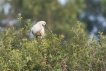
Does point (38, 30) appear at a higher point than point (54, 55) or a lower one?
higher

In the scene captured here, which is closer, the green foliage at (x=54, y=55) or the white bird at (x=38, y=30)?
the green foliage at (x=54, y=55)

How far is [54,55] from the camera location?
896cm

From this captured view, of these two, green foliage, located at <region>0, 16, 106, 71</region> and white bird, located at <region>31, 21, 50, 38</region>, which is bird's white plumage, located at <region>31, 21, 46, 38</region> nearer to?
white bird, located at <region>31, 21, 50, 38</region>

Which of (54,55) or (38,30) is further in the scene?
(38,30)

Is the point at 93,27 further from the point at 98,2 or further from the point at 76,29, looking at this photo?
the point at 76,29

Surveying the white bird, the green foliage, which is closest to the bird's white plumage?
the white bird

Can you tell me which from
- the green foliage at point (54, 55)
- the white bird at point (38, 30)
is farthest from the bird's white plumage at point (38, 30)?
the green foliage at point (54, 55)

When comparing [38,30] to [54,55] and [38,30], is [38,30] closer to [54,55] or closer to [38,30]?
[38,30]

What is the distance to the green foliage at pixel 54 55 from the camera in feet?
27.1

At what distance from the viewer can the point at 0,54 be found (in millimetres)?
8633

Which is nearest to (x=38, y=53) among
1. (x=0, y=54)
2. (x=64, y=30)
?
(x=0, y=54)

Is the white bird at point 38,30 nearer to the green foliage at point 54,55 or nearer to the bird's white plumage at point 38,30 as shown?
the bird's white plumage at point 38,30

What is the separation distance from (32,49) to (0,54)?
675 millimetres

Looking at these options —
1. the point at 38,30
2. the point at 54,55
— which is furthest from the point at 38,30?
the point at 54,55
